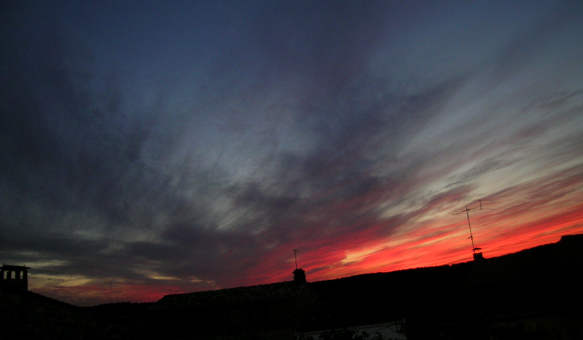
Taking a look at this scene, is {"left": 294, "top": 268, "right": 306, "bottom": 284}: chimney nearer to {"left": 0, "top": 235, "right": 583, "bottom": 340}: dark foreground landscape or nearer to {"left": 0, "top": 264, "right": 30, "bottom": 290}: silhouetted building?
{"left": 0, "top": 235, "right": 583, "bottom": 340}: dark foreground landscape

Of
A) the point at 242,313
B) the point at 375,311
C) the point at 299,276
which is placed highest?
the point at 299,276

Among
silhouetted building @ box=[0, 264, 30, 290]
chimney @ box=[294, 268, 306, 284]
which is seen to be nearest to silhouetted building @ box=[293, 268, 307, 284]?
chimney @ box=[294, 268, 306, 284]

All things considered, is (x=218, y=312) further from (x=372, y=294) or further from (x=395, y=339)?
(x=395, y=339)

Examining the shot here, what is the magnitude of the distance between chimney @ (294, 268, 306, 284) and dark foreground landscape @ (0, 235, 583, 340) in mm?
89

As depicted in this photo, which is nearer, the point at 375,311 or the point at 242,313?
the point at 375,311

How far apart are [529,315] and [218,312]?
22878mm

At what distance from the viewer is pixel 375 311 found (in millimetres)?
25062

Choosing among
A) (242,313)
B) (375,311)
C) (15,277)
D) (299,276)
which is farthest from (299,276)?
(15,277)

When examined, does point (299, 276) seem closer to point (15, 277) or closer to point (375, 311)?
point (375, 311)

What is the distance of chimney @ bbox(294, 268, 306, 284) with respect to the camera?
108ft

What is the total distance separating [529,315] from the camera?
807 inches

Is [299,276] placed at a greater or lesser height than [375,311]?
greater

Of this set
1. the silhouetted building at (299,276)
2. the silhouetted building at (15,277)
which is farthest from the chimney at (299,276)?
the silhouetted building at (15,277)

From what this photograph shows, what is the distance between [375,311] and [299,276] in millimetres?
9382
